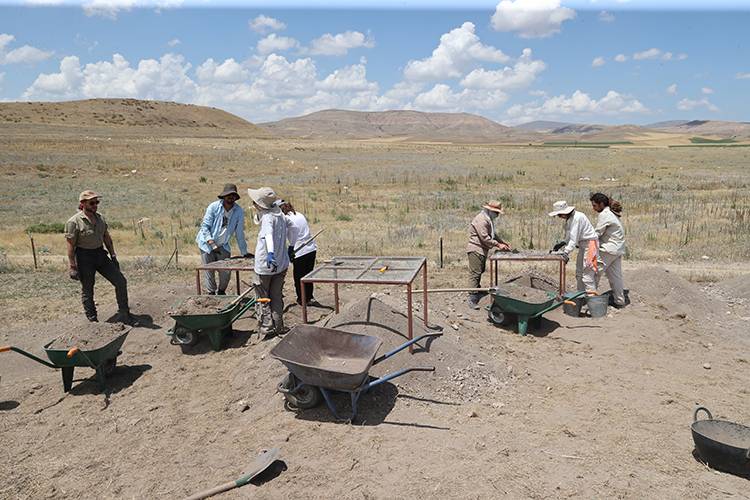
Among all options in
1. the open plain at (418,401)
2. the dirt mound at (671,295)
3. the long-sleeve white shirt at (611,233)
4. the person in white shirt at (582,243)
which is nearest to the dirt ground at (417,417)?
the open plain at (418,401)

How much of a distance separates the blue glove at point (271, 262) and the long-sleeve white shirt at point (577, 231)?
14.5ft

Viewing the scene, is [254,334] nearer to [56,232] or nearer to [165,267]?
[165,267]

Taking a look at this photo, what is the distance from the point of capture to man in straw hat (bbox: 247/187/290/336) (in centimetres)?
682

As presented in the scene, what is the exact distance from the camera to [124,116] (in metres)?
93.1

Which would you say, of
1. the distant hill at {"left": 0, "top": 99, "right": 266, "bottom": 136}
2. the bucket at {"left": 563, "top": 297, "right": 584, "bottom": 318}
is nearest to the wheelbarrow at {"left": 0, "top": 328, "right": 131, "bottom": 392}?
the bucket at {"left": 563, "top": 297, "right": 584, "bottom": 318}

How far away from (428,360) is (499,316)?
2421 mm

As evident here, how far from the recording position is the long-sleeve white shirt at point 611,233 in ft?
29.1

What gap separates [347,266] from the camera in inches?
303

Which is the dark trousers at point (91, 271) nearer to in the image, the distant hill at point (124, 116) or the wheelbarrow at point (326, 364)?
the wheelbarrow at point (326, 364)

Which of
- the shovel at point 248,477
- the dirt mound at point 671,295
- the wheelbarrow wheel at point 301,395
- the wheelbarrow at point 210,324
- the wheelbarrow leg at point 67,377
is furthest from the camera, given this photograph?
the dirt mound at point 671,295

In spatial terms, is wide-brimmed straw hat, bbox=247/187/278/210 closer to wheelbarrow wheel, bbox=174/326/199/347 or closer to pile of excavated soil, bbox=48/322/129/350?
wheelbarrow wheel, bbox=174/326/199/347

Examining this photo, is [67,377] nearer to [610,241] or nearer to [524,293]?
[524,293]

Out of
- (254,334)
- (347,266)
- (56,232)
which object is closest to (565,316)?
(347,266)

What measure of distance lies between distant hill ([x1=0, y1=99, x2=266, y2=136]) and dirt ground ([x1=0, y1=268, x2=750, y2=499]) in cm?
7629
